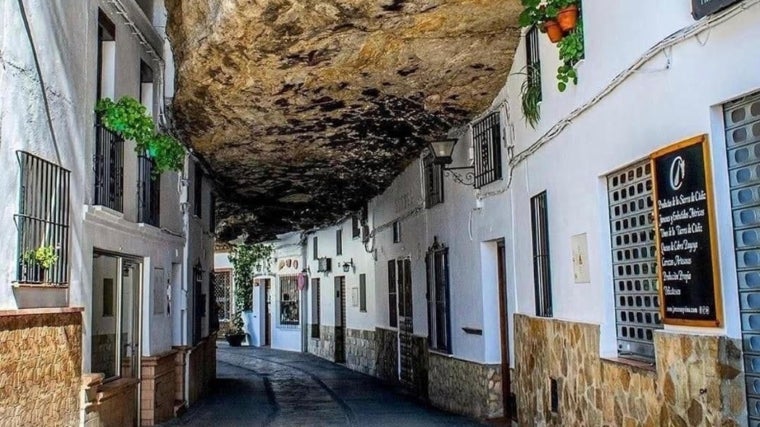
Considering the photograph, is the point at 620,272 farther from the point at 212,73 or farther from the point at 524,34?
the point at 212,73

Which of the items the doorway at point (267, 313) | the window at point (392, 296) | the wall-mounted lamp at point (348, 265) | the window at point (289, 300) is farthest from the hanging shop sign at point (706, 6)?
the doorway at point (267, 313)

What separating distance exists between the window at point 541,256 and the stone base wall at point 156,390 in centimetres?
549

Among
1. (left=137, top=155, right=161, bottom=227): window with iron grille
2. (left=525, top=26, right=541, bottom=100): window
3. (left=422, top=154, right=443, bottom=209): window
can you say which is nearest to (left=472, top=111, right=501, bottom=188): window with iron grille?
(left=525, top=26, right=541, bottom=100): window

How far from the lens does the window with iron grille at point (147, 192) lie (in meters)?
10.3

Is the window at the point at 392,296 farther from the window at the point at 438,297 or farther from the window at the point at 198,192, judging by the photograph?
the window at the point at 198,192

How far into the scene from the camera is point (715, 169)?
4445mm

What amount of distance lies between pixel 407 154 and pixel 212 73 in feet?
17.4

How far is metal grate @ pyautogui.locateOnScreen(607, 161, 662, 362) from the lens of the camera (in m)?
5.66

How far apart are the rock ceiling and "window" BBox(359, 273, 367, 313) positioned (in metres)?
6.55

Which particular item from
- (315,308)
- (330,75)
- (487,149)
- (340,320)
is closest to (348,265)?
(340,320)

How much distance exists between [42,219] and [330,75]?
3939mm

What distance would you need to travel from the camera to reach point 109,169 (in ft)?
29.5

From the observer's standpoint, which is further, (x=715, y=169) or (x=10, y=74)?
(x=10, y=74)

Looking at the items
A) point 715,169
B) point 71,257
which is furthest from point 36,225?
point 715,169
